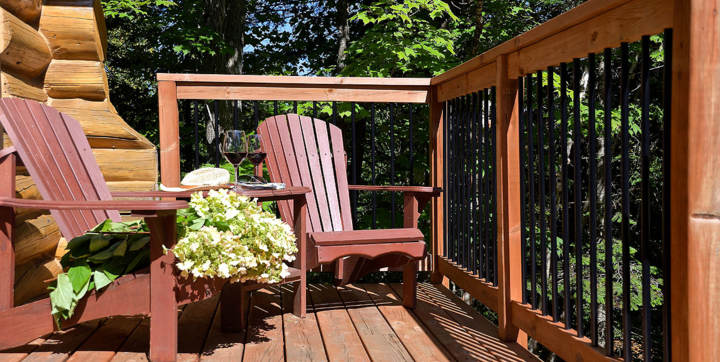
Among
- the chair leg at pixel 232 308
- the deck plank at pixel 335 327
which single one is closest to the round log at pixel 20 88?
the chair leg at pixel 232 308

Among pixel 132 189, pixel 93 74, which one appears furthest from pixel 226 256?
pixel 93 74

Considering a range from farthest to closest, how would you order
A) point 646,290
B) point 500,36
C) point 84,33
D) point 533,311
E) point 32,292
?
point 500,36 < point 84,33 < point 32,292 < point 533,311 < point 646,290

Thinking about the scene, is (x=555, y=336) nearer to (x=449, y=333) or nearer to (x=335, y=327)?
(x=449, y=333)

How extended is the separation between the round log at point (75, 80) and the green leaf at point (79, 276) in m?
1.61

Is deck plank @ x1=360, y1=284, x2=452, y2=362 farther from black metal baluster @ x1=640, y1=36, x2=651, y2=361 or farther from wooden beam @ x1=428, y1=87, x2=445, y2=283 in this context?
black metal baluster @ x1=640, y1=36, x2=651, y2=361

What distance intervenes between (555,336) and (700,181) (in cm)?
91

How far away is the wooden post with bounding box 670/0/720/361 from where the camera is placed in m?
1.18

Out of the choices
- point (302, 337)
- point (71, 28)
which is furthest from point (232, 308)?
point (71, 28)

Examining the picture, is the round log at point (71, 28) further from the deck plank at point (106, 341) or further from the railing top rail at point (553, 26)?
the railing top rail at point (553, 26)

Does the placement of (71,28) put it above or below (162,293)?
above

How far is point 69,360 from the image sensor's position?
81.3 inches

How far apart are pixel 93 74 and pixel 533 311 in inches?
104

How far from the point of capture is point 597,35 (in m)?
1.67

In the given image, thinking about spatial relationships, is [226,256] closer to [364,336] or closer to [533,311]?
[364,336]
